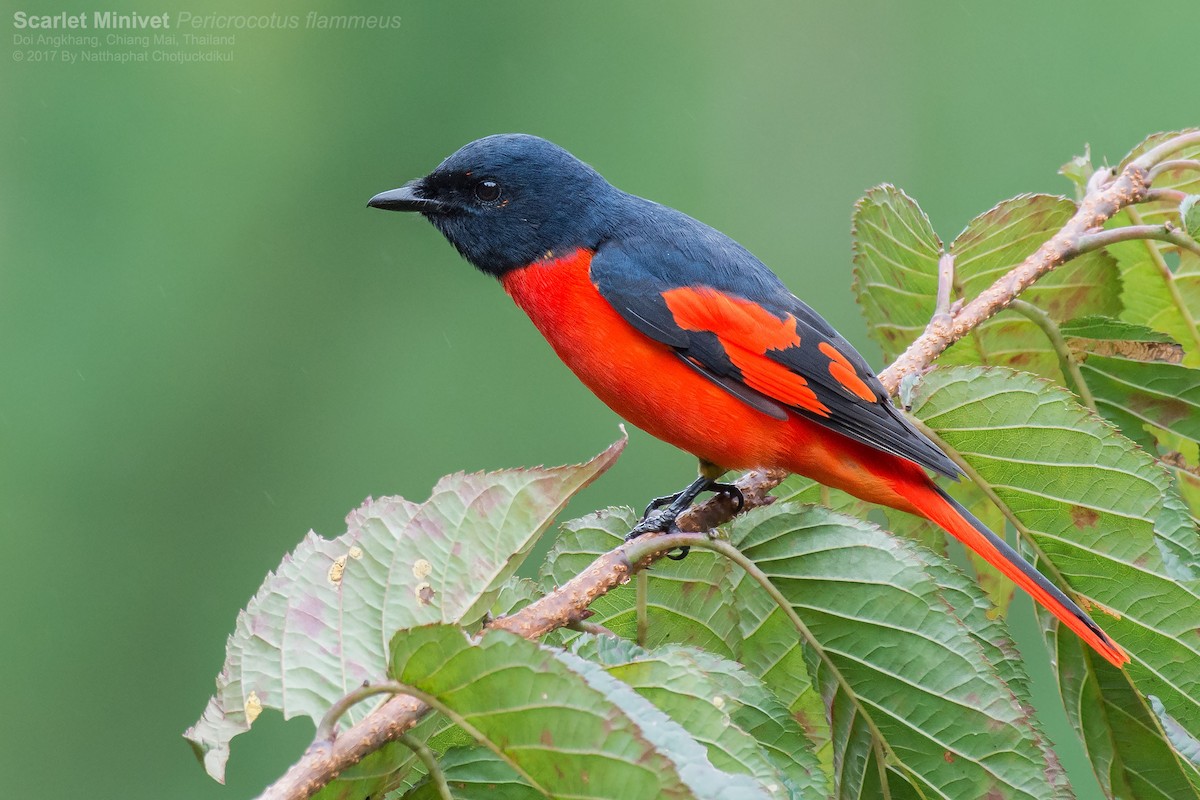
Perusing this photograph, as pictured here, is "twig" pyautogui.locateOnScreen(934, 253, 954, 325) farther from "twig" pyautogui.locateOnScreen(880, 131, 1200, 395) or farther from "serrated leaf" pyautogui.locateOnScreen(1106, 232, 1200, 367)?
"serrated leaf" pyautogui.locateOnScreen(1106, 232, 1200, 367)

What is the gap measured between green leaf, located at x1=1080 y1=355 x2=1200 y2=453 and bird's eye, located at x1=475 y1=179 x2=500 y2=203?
1537 mm

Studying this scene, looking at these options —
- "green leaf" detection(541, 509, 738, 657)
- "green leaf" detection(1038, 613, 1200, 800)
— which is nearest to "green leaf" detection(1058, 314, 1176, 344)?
"green leaf" detection(1038, 613, 1200, 800)

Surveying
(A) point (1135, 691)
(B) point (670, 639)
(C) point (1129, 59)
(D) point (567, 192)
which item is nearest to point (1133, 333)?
(A) point (1135, 691)

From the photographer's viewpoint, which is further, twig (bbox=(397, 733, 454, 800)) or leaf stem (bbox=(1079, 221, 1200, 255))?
leaf stem (bbox=(1079, 221, 1200, 255))

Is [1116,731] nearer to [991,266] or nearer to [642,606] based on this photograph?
[642,606]

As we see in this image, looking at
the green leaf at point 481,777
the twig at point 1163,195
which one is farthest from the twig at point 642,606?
the twig at point 1163,195

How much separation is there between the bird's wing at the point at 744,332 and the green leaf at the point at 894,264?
15cm

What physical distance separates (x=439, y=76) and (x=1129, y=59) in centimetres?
453

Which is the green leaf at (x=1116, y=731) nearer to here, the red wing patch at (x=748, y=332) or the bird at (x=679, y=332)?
the bird at (x=679, y=332)

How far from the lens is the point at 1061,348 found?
274cm

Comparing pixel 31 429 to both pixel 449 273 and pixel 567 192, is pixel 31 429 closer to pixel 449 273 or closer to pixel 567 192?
pixel 449 273

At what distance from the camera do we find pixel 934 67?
9.03 metres

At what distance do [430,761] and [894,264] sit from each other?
5.47 ft

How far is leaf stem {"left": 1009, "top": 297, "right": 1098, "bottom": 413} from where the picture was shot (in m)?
2.73
